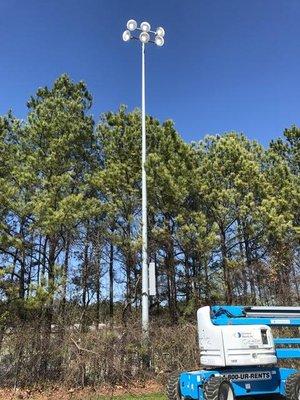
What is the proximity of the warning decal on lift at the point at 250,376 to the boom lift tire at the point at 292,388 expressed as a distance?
1.29 ft

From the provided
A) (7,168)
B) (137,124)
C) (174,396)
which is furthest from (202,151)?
(174,396)

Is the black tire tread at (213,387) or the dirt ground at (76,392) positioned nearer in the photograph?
the black tire tread at (213,387)

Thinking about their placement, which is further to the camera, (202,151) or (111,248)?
(202,151)

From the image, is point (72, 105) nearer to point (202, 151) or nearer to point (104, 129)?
point (104, 129)

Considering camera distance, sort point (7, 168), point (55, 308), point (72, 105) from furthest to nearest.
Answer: point (72, 105) → point (7, 168) → point (55, 308)

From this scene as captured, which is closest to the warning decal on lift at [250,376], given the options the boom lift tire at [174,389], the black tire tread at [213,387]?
the black tire tread at [213,387]

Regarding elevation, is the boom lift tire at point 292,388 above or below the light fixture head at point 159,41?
below

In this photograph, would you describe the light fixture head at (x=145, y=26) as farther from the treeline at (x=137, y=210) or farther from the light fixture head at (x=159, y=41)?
the treeline at (x=137, y=210)

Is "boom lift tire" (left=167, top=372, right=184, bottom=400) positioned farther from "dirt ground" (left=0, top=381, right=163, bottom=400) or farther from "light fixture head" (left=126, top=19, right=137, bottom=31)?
"light fixture head" (left=126, top=19, right=137, bottom=31)

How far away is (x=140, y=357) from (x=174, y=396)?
4.89 meters

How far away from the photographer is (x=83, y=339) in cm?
1317

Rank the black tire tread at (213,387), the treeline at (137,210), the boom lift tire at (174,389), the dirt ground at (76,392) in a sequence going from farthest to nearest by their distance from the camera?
1. the treeline at (137,210)
2. the dirt ground at (76,392)
3. the boom lift tire at (174,389)
4. the black tire tread at (213,387)

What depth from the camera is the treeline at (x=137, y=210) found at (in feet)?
55.8

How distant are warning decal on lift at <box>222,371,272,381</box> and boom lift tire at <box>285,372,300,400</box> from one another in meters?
0.39
